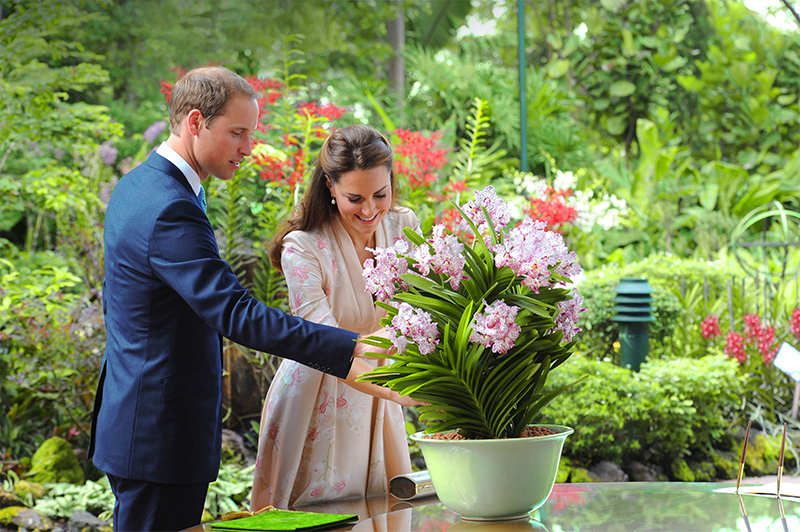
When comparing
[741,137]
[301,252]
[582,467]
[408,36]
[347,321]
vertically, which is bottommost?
[582,467]

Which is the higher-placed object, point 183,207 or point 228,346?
point 183,207

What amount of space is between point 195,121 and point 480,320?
0.82m

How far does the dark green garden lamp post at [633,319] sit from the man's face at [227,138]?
3.42m

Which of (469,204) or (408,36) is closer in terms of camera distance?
(469,204)

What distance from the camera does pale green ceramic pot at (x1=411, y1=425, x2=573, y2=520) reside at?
1.06 meters

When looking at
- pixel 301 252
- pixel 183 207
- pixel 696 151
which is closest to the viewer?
pixel 183 207

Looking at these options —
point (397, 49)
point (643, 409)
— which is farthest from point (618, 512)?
point (397, 49)

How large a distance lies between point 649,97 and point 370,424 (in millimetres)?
9430

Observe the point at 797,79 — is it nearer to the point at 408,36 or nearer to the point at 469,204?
the point at 408,36

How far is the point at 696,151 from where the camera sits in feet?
36.9

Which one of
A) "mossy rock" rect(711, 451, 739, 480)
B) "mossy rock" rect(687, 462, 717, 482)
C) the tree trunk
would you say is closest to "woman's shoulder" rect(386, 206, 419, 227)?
"mossy rock" rect(687, 462, 717, 482)

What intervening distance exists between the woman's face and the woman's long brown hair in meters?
0.02

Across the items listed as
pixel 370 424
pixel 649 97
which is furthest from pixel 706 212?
pixel 370 424

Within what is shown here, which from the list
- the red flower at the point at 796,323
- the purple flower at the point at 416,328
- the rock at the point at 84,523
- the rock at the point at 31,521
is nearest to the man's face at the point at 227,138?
the purple flower at the point at 416,328
